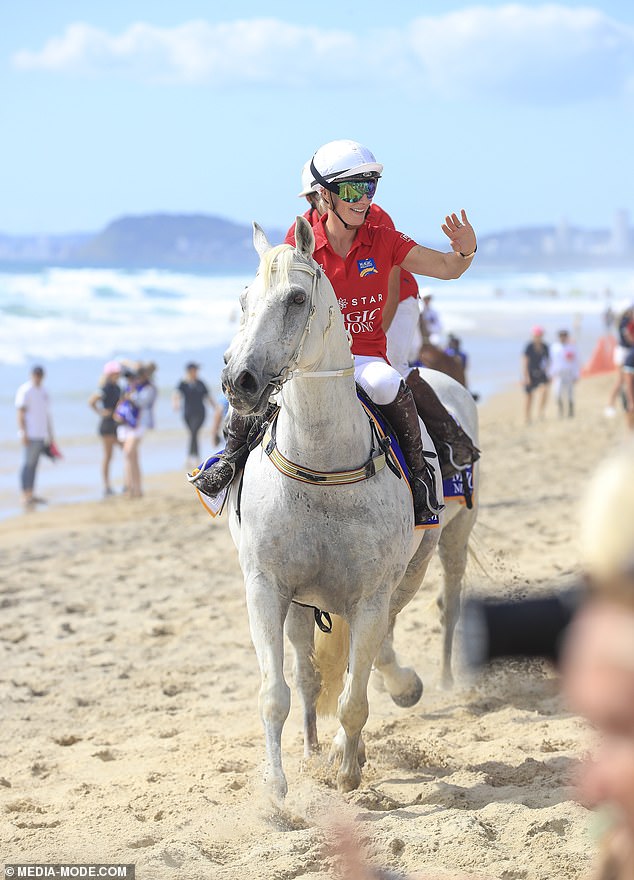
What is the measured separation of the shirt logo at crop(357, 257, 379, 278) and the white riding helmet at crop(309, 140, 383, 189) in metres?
0.37

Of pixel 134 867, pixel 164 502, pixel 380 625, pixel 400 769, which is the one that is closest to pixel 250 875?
pixel 134 867

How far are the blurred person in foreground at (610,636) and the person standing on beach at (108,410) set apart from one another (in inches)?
581

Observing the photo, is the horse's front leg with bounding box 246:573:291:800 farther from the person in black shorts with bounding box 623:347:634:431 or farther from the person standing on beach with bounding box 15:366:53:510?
the person standing on beach with bounding box 15:366:53:510

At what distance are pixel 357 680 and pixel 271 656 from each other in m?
0.43

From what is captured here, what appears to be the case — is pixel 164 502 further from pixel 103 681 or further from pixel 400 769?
pixel 400 769

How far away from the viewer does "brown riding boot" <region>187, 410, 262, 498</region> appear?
5.26 m

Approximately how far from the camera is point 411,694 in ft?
20.7

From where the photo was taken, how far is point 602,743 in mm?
5531

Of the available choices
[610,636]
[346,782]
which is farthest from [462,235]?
[610,636]

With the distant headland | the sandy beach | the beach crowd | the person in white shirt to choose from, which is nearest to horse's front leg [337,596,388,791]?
the sandy beach

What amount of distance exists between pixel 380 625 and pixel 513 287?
93.9 metres

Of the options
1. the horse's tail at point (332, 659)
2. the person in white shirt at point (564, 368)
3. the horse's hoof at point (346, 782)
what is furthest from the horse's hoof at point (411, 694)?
the person in white shirt at point (564, 368)

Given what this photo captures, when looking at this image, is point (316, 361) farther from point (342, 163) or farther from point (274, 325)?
point (342, 163)

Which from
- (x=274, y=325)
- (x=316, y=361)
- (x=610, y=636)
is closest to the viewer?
(x=610, y=636)
